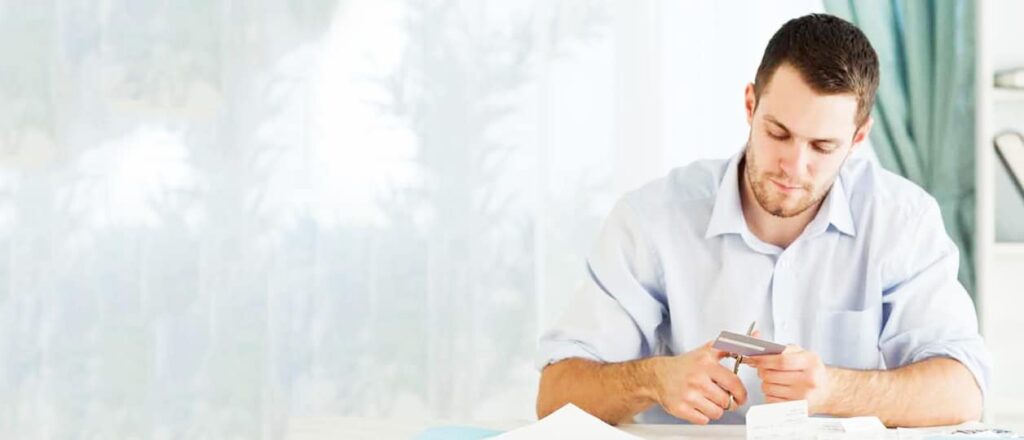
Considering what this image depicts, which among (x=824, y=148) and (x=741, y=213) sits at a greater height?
(x=824, y=148)

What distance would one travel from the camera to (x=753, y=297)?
2006mm

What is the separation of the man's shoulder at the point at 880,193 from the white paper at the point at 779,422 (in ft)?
1.80

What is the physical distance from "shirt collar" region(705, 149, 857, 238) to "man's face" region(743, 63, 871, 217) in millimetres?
49

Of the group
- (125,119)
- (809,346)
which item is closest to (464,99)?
(125,119)

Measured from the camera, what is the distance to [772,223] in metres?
2.04

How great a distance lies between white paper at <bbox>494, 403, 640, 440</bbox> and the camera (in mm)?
1571

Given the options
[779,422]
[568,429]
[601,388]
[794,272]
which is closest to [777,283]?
[794,272]

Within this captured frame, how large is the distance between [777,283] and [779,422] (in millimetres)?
454

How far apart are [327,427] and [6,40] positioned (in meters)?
1.91

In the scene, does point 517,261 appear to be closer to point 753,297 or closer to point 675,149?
point 675,149

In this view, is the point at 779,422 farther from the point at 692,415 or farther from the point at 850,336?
the point at 850,336

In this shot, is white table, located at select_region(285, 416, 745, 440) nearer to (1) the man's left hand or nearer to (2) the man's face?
(1) the man's left hand

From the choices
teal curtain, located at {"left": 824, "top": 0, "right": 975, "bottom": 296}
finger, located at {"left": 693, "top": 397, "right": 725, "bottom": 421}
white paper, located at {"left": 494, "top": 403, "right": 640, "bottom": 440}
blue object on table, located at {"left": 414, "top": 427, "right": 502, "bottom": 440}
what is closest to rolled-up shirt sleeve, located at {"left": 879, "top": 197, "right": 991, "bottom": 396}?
finger, located at {"left": 693, "top": 397, "right": 725, "bottom": 421}

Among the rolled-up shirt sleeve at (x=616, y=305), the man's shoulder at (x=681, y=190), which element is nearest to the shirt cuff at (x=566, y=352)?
the rolled-up shirt sleeve at (x=616, y=305)
